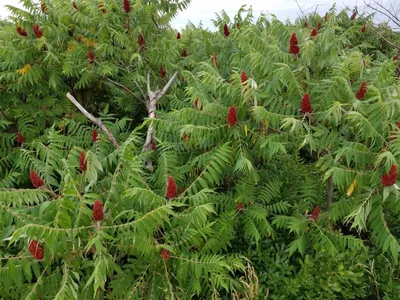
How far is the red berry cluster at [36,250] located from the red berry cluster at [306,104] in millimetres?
2280

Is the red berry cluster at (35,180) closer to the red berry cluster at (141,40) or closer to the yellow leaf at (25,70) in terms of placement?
the yellow leaf at (25,70)

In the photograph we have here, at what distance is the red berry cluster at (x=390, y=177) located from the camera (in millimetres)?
2688

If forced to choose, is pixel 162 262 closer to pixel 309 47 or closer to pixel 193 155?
pixel 193 155

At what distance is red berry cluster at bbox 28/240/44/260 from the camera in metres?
2.41

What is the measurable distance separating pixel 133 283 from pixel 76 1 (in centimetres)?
385

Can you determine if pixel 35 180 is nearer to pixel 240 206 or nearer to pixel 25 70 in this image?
pixel 240 206

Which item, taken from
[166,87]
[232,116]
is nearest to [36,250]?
[232,116]

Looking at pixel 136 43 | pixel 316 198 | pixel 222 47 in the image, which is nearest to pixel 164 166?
pixel 316 198

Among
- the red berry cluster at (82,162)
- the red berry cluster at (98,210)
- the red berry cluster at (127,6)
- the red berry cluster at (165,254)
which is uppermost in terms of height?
the red berry cluster at (127,6)

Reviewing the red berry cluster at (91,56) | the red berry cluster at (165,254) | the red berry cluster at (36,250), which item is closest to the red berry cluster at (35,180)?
the red berry cluster at (36,250)

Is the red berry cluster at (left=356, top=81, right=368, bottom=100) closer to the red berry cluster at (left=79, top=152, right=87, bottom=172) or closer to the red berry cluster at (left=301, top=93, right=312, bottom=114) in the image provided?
the red berry cluster at (left=301, top=93, right=312, bottom=114)

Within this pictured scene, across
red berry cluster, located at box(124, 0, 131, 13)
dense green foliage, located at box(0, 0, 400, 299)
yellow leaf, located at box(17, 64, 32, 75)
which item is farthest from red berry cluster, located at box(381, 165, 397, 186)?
yellow leaf, located at box(17, 64, 32, 75)

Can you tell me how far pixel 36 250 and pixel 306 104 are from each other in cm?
232

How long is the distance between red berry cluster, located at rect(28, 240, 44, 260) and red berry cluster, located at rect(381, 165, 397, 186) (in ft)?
7.98
